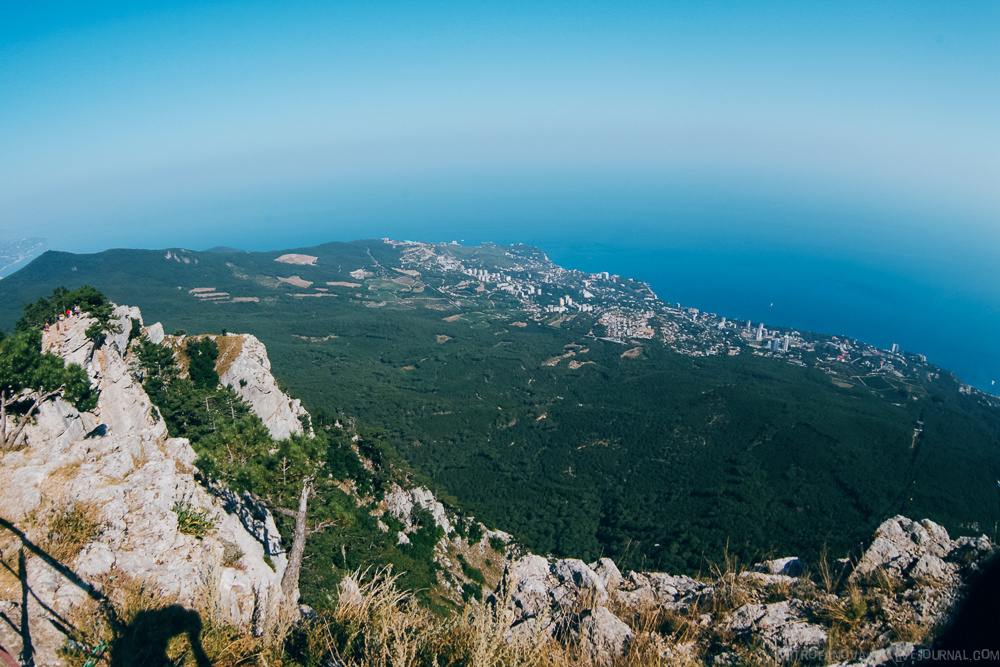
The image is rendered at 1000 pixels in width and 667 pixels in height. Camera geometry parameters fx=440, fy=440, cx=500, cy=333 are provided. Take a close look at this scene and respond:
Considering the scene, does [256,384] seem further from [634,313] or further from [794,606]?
[634,313]

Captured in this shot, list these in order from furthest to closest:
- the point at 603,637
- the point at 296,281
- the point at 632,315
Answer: the point at 296,281, the point at 632,315, the point at 603,637

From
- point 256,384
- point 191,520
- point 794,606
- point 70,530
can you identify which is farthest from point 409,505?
point 794,606

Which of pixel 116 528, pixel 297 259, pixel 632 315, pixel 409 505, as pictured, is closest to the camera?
pixel 116 528

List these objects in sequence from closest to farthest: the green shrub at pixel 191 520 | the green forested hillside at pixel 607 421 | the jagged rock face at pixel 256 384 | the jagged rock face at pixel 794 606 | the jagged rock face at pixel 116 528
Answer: the jagged rock face at pixel 794 606
the jagged rock face at pixel 116 528
the green shrub at pixel 191 520
the jagged rock face at pixel 256 384
the green forested hillside at pixel 607 421

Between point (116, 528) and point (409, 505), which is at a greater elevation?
point (116, 528)

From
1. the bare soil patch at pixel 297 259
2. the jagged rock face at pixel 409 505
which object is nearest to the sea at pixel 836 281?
the bare soil patch at pixel 297 259

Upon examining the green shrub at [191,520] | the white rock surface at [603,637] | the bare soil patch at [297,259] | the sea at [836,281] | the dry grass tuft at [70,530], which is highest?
the bare soil patch at [297,259]

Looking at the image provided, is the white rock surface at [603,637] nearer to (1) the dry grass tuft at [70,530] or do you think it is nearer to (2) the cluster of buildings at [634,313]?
(1) the dry grass tuft at [70,530]
